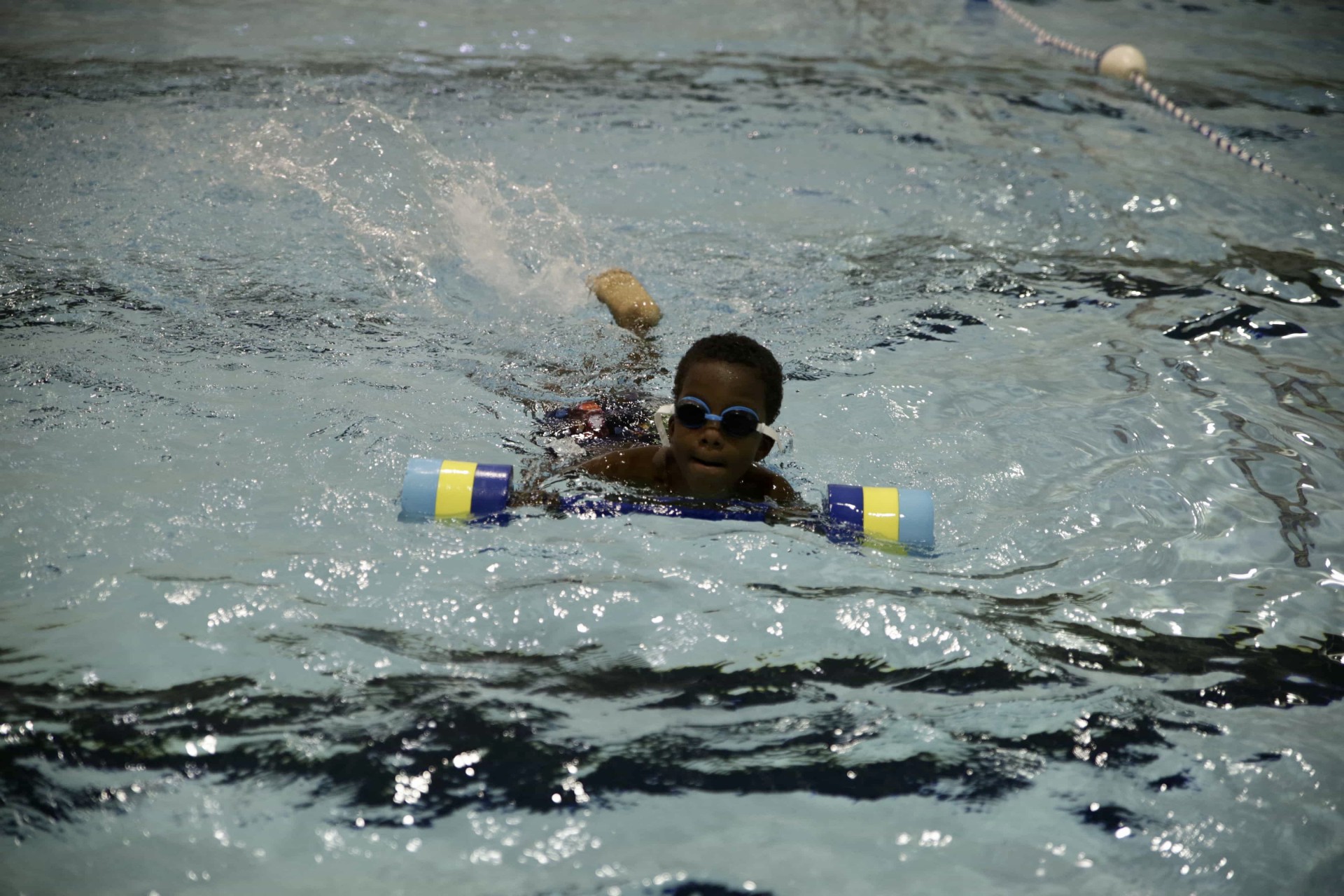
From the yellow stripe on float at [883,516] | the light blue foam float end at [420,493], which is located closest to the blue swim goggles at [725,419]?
the yellow stripe on float at [883,516]

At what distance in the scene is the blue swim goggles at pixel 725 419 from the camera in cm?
345

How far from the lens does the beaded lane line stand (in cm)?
808

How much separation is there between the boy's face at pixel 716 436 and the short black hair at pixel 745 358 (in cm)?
3

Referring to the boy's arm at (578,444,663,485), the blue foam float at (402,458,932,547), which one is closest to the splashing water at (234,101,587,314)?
the boy's arm at (578,444,663,485)

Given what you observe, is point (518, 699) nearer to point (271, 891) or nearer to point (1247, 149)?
point (271, 891)

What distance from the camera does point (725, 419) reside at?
345cm

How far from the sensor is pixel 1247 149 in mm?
8758

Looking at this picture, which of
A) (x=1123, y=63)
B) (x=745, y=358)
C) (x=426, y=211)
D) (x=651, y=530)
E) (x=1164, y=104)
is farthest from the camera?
(x=1123, y=63)

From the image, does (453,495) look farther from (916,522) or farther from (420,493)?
(916,522)

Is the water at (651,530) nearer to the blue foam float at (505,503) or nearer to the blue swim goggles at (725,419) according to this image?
the blue foam float at (505,503)

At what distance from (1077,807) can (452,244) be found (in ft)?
15.9

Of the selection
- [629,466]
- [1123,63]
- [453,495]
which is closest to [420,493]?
[453,495]

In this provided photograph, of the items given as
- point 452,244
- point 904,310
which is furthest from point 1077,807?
point 452,244

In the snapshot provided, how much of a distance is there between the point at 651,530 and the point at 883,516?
2.40 ft
